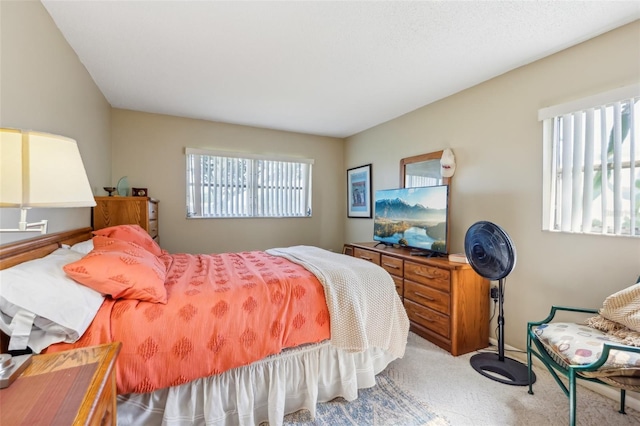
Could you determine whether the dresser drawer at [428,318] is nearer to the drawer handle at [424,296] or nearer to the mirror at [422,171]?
the drawer handle at [424,296]

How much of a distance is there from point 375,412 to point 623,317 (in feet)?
5.03

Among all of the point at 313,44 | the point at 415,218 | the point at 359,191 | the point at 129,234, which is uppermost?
the point at 313,44

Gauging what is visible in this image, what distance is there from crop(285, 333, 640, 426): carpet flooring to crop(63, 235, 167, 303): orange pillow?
1123mm

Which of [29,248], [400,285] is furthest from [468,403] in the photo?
[29,248]

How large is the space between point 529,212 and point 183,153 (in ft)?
13.3

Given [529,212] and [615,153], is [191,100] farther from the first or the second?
[615,153]

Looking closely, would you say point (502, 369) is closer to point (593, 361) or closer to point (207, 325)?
point (593, 361)

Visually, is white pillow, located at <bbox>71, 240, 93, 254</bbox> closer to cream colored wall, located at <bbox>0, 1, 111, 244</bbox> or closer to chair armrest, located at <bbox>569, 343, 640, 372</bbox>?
cream colored wall, located at <bbox>0, 1, 111, 244</bbox>

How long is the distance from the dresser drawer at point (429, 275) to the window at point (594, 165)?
0.88m

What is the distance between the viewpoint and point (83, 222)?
2430mm

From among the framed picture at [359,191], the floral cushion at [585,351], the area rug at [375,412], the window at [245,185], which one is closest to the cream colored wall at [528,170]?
the floral cushion at [585,351]

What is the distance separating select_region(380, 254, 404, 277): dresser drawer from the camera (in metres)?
2.88

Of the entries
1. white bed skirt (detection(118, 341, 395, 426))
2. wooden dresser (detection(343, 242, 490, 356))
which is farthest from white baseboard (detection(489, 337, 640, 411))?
white bed skirt (detection(118, 341, 395, 426))

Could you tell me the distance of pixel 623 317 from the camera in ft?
5.07
